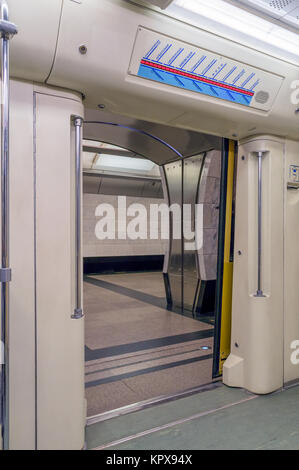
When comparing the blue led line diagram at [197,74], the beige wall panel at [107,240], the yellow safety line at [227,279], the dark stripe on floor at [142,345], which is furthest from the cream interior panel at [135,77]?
the beige wall panel at [107,240]

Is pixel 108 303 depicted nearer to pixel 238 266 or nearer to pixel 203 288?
pixel 203 288

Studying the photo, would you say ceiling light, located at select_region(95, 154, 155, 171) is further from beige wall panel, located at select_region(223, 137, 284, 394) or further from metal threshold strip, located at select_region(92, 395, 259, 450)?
metal threshold strip, located at select_region(92, 395, 259, 450)

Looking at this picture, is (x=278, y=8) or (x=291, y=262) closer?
(x=278, y=8)

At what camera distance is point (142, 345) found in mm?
4289

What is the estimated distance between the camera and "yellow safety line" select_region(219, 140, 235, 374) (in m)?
3.23

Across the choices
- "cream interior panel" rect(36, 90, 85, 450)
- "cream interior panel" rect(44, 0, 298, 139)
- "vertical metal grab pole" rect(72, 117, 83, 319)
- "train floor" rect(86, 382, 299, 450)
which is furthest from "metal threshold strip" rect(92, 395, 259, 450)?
"cream interior panel" rect(44, 0, 298, 139)

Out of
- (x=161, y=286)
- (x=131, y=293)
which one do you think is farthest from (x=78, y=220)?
(x=161, y=286)

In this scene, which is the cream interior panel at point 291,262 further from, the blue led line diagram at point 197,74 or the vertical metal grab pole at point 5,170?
the vertical metal grab pole at point 5,170

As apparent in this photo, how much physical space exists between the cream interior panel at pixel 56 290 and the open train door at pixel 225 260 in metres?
1.63

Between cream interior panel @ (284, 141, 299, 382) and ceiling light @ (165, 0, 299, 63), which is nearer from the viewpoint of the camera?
ceiling light @ (165, 0, 299, 63)

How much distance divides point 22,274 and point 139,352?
2.52 m

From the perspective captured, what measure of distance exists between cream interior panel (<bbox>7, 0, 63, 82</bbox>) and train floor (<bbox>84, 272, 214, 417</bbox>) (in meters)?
2.43

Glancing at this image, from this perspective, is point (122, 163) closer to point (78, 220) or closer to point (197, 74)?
point (197, 74)

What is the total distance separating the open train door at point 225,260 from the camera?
3.22 meters
